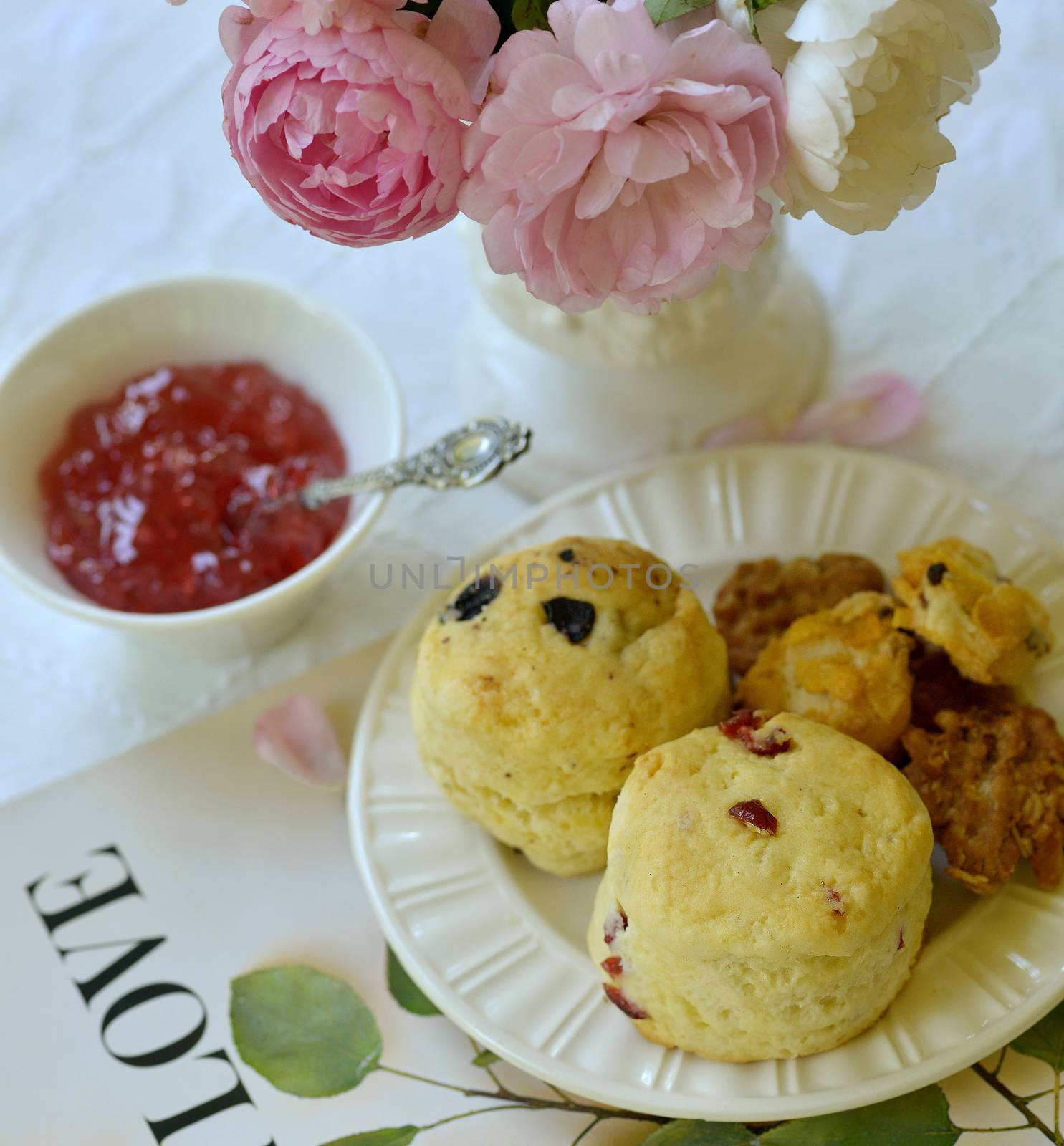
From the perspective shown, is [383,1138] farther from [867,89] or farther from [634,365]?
[867,89]

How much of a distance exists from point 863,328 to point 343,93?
53.2 inches

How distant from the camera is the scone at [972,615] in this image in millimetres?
1531

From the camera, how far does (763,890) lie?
129 cm

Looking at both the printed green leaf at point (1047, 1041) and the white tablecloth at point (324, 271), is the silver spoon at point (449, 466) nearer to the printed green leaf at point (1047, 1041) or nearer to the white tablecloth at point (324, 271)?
the white tablecloth at point (324, 271)

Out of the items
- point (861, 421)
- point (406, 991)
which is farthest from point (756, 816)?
point (861, 421)

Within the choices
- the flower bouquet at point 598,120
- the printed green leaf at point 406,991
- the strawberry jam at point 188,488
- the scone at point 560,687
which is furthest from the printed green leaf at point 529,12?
the printed green leaf at point 406,991

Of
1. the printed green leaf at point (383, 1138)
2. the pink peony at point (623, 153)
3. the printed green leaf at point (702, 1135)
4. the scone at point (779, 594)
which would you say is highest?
the pink peony at point (623, 153)

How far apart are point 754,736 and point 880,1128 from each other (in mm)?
478

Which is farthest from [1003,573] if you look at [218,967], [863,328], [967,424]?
[218,967]

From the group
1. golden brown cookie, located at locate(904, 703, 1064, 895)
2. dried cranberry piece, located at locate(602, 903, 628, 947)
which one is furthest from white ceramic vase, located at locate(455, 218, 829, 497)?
dried cranberry piece, located at locate(602, 903, 628, 947)

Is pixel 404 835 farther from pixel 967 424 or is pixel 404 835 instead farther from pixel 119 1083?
pixel 967 424

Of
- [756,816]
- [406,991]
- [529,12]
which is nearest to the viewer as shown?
[529,12]

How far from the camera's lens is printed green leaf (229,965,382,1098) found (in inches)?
62.1

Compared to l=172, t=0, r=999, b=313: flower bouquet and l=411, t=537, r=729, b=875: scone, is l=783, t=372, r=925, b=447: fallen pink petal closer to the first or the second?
l=411, t=537, r=729, b=875: scone
